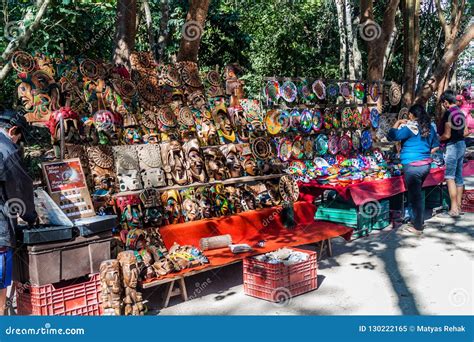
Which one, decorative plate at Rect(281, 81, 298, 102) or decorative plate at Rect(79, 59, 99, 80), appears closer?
decorative plate at Rect(79, 59, 99, 80)

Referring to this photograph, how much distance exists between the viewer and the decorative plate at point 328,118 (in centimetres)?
880

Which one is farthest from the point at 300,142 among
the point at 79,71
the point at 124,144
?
the point at 79,71

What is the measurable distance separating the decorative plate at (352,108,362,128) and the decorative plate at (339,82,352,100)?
0.86 ft

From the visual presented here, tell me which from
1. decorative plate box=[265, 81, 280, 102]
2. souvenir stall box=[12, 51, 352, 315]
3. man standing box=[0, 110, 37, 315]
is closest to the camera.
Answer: man standing box=[0, 110, 37, 315]

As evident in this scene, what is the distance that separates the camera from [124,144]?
248 inches

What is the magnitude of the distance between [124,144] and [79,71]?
1.00 m

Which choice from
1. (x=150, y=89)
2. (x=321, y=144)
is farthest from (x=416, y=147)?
(x=150, y=89)

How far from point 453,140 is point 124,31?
5326mm

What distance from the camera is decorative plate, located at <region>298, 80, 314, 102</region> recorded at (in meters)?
8.47

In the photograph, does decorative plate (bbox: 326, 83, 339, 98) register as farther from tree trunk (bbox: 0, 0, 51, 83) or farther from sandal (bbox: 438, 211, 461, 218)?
tree trunk (bbox: 0, 0, 51, 83)

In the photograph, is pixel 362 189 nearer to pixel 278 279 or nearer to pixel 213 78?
pixel 213 78

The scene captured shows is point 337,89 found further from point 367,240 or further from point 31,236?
point 31,236

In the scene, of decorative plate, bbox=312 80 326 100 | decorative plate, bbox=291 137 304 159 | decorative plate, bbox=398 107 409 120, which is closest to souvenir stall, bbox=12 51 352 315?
decorative plate, bbox=291 137 304 159

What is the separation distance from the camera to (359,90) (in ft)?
31.4
